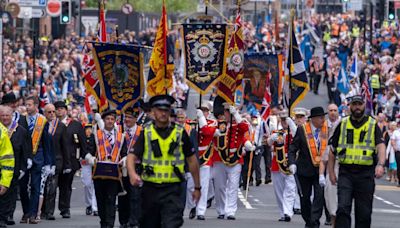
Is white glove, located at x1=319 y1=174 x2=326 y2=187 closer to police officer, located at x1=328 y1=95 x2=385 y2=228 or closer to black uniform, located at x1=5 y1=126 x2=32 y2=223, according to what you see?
police officer, located at x1=328 y1=95 x2=385 y2=228

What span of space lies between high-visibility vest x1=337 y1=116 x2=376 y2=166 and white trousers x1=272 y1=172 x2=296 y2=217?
5356 millimetres

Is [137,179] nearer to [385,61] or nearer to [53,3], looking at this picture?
[53,3]

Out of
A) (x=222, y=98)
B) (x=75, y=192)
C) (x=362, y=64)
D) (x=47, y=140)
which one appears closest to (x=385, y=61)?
(x=362, y=64)

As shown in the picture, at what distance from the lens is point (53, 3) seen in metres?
50.9

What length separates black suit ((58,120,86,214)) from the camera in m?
24.0

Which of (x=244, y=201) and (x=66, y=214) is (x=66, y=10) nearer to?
(x=244, y=201)

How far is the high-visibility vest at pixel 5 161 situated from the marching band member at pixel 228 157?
616 cm

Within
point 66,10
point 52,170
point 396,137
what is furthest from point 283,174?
point 66,10

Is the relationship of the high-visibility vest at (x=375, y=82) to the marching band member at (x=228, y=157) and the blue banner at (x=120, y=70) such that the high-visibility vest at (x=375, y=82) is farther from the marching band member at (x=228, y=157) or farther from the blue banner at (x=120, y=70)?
the blue banner at (x=120, y=70)

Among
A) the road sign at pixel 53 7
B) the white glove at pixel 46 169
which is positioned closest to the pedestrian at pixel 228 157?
the white glove at pixel 46 169

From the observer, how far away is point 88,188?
2452 cm

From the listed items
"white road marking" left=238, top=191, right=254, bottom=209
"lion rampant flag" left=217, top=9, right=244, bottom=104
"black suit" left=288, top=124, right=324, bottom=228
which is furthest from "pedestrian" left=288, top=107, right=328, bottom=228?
"white road marking" left=238, top=191, right=254, bottom=209

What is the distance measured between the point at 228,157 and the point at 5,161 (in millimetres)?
6542

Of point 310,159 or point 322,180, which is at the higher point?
point 310,159
